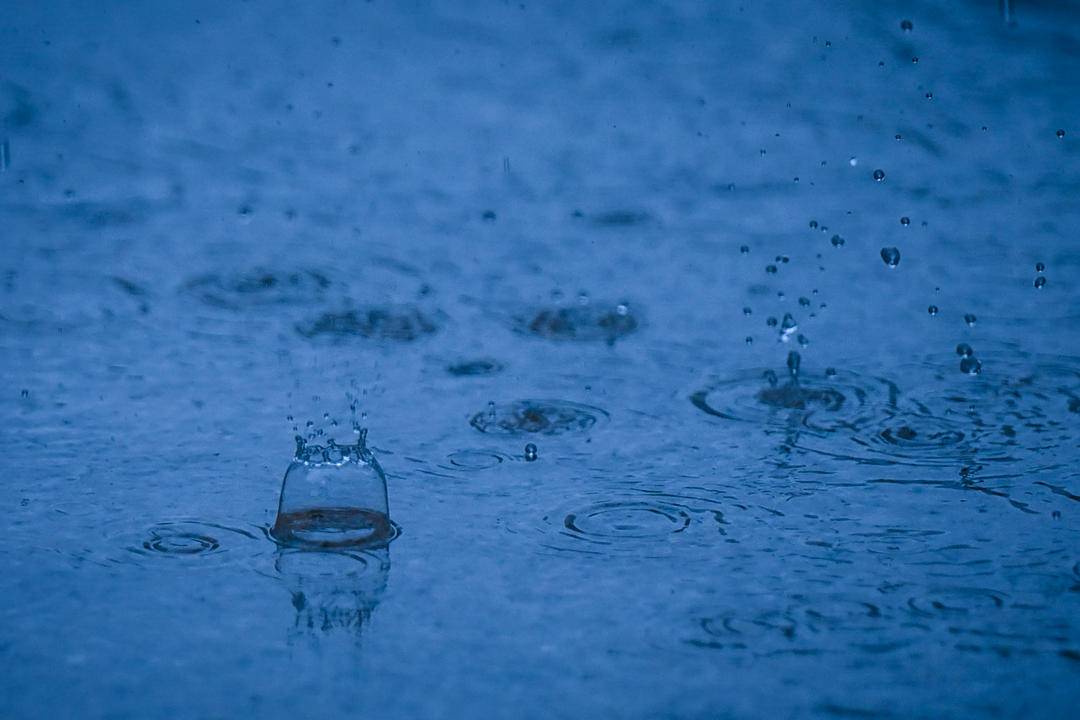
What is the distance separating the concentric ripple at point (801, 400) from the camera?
2803 millimetres

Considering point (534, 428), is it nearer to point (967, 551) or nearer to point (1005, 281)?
point (967, 551)

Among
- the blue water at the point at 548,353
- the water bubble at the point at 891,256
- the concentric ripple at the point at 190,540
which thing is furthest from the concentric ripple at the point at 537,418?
the water bubble at the point at 891,256

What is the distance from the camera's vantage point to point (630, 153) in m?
4.83

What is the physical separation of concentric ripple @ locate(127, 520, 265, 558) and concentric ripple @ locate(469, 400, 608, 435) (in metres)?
0.64

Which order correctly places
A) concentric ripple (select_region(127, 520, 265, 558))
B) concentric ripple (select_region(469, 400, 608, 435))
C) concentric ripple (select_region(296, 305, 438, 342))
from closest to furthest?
1. concentric ripple (select_region(127, 520, 265, 558))
2. concentric ripple (select_region(469, 400, 608, 435))
3. concentric ripple (select_region(296, 305, 438, 342))

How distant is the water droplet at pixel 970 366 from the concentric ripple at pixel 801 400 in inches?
7.6

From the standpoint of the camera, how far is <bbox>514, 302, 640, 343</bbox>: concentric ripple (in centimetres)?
337

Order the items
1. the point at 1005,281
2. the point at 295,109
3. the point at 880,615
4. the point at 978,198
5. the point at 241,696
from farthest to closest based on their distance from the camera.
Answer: the point at 295,109 < the point at 978,198 < the point at 1005,281 < the point at 880,615 < the point at 241,696

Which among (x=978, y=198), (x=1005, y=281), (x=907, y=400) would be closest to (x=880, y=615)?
(x=907, y=400)

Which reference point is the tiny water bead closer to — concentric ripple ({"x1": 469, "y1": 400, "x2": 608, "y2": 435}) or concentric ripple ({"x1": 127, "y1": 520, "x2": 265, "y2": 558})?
concentric ripple ({"x1": 469, "y1": 400, "x2": 608, "y2": 435})

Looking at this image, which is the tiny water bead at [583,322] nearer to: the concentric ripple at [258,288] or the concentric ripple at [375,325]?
the concentric ripple at [375,325]

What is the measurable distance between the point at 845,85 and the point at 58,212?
284 centimetres

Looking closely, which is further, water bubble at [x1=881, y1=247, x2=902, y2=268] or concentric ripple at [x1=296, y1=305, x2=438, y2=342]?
water bubble at [x1=881, y1=247, x2=902, y2=268]

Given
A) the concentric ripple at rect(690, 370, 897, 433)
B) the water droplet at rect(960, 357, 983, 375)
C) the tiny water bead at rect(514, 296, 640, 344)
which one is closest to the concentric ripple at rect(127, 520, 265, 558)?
the concentric ripple at rect(690, 370, 897, 433)
